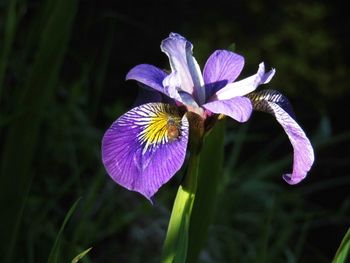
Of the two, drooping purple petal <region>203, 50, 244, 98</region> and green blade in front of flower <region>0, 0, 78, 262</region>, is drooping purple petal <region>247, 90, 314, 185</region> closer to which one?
drooping purple petal <region>203, 50, 244, 98</region>

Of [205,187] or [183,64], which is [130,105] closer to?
[205,187]

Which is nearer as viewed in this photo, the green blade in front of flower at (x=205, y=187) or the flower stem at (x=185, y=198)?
the flower stem at (x=185, y=198)

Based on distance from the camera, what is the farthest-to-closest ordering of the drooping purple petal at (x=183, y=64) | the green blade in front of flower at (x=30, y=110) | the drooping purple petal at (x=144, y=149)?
the green blade in front of flower at (x=30, y=110), the drooping purple petal at (x=183, y=64), the drooping purple petal at (x=144, y=149)

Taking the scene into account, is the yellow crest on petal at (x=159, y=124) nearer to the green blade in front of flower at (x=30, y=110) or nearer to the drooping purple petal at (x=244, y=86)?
the drooping purple petal at (x=244, y=86)

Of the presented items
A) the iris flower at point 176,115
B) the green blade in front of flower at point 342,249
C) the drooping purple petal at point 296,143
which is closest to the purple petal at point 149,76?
the iris flower at point 176,115

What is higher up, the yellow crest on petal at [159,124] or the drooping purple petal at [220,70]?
the drooping purple petal at [220,70]

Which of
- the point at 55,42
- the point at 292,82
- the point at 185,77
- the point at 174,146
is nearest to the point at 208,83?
the point at 185,77

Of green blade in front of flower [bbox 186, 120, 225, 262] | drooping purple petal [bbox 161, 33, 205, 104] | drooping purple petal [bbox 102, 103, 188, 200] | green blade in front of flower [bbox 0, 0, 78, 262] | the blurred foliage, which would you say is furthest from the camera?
the blurred foliage

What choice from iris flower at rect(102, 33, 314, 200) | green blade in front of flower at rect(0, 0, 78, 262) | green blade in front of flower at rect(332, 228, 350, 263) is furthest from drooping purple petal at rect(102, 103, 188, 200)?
green blade in front of flower at rect(0, 0, 78, 262)
